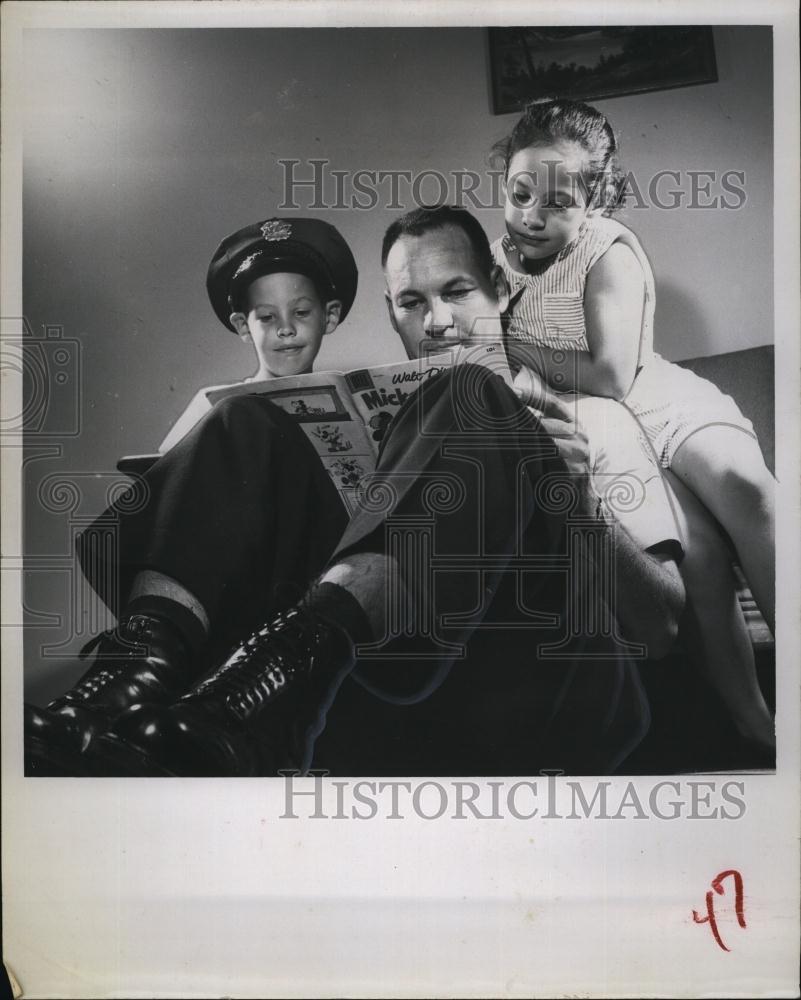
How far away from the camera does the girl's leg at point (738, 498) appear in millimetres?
2039

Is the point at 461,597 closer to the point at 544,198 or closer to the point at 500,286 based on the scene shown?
the point at 500,286

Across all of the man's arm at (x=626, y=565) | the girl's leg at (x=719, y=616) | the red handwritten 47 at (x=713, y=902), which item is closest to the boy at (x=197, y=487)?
the man's arm at (x=626, y=565)

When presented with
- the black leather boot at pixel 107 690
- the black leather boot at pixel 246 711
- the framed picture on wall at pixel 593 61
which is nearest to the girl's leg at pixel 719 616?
the black leather boot at pixel 246 711

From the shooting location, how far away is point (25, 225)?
204 cm

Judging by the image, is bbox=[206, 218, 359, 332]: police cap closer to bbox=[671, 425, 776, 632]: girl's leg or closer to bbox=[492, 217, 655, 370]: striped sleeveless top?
bbox=[492, 217, 655, 370]: striped sleeveless top

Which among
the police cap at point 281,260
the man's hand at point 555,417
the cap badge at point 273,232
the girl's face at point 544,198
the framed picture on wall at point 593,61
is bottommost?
the man's hand at point 555,417

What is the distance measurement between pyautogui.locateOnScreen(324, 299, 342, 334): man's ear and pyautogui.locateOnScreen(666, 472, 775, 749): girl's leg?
821mm

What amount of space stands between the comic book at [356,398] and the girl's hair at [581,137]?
44 centimetres

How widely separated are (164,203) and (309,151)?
34 centimetres

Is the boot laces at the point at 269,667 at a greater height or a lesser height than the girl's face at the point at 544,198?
lesser

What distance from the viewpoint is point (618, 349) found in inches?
80.3

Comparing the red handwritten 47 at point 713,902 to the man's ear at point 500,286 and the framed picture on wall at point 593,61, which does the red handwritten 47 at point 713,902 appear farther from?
the framed picture on wall at point 593,61

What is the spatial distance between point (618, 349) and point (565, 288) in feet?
0.59

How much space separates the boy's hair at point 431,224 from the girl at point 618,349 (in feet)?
0.20
